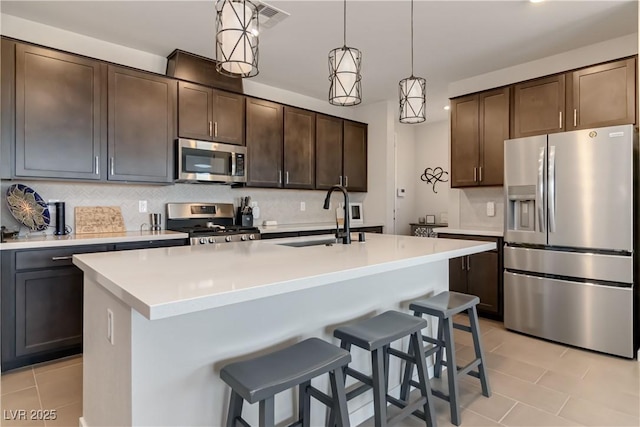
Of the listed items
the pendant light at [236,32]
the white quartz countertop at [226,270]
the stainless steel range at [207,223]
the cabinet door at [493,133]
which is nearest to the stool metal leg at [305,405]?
the white quartz countertop at [226,270]

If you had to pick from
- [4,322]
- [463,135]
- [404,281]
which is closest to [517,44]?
[463,135]

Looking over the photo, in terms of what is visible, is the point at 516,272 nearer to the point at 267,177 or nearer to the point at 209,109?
the point at 267,177

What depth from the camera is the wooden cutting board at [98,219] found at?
324 centimetres

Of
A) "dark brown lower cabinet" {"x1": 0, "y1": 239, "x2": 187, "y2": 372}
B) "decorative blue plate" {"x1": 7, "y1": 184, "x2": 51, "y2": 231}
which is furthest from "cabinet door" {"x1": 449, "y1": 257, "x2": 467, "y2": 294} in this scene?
"decorative blue plate" {"x1": 7, "y1": 184, "x2": 51, "y2": 231}

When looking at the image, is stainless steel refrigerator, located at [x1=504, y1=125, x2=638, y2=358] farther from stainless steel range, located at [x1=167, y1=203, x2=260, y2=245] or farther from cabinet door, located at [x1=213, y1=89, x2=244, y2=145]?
cabinet door, located at [x1=213, y1=89, x2=244, y2=145]

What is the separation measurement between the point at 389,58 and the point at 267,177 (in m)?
1.85

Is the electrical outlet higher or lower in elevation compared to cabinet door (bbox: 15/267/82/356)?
higher

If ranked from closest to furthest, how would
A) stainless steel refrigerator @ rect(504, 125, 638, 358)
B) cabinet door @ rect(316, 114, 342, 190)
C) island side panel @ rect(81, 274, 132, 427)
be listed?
island side panel @ rect(81, 274, 132, 427) < stainless steel refrigerator @ rect(504, 125, 638, 358) < cabinet door @ rect(316, 114, 342, 190)

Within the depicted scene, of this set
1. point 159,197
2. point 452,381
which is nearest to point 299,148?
point 159,197

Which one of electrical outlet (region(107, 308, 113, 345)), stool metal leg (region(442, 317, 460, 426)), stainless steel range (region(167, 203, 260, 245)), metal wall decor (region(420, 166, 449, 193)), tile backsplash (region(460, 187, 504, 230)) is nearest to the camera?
electrical outlet (region(107, 308, 113, 345))

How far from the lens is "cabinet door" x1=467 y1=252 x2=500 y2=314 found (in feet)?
12.2

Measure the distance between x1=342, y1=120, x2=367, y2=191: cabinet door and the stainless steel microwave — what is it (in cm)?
169

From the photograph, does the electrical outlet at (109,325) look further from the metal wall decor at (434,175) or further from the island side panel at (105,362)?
the metal wall decor at (434,175)

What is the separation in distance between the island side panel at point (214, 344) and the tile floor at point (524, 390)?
71 centimetres
